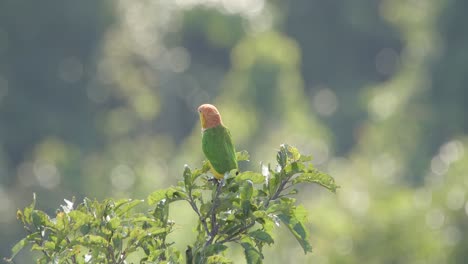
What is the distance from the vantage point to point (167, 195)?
4.80 m

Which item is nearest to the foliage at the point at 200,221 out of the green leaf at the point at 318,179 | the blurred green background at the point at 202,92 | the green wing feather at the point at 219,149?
the green leaf at the point at 318,179

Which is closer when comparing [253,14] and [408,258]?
[408,258]

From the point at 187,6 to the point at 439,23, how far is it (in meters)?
6.28

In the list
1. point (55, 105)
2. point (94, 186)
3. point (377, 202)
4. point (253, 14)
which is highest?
point (253, 14)

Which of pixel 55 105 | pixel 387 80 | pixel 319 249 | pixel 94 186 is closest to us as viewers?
pixel 319 249

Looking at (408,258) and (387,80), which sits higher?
(387,80)

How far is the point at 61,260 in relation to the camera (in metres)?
4.63

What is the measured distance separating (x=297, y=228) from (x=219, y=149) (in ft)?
2.36

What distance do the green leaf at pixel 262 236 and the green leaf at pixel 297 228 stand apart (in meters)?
0.08

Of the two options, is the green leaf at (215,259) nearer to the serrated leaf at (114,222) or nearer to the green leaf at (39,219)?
the serrated leaf at (114,222)

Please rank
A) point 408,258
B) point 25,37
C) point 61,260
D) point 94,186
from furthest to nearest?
point 25,37 → point 94,186 → point 408,258 → point 61,260

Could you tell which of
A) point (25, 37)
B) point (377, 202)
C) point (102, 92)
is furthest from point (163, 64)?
point (377, 202)

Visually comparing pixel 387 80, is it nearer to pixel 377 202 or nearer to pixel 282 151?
pixel 377 202

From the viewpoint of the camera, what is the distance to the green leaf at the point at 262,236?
184 inches
